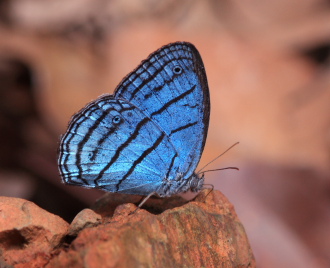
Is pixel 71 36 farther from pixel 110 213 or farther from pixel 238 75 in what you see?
pixel 110 213

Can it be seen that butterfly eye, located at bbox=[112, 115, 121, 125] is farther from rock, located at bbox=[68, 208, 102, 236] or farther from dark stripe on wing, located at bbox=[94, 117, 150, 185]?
rock, located at bbox=[68, 208, 102, 236]

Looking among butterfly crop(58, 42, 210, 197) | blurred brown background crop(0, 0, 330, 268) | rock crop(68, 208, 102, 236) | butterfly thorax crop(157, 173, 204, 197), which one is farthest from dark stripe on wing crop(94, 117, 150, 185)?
blurred brown background crop(0, 0, 330, 268)

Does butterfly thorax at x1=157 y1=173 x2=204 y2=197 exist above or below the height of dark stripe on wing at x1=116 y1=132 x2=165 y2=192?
below

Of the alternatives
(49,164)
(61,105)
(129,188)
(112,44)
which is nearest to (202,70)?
(129,188)

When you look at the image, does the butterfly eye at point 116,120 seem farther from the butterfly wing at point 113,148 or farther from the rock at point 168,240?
the rock at point 168,240

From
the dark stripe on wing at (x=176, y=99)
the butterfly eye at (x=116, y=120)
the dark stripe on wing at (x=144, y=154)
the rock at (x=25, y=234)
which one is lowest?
the rock at (x=25, y=234)

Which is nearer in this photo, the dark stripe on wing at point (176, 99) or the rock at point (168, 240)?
the rock at point (168, 240)

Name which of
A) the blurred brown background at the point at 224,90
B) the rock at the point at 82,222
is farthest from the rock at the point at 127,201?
the blurred brown background at the point at 224,90
